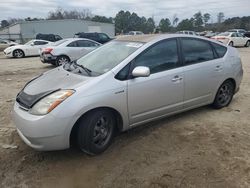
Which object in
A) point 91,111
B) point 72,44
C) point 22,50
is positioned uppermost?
point 72,44

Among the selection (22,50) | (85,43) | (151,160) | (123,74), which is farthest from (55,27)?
(151,160)

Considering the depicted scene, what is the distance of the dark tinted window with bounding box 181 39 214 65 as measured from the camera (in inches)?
194

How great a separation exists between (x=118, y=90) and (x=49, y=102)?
932mm

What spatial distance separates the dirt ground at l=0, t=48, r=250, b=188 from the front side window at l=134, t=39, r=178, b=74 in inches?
41.0

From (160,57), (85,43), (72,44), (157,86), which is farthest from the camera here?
(85,43)

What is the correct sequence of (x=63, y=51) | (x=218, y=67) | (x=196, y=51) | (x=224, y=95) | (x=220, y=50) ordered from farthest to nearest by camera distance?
1. (x=63, y=51)
2. (x=224, y=95)
3. (x=220, y=50)
4. (x=218, y=67)
5. (x=196, y=51)

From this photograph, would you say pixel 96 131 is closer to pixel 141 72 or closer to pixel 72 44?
pixel 141 72

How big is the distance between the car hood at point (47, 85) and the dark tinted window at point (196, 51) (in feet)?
6.27

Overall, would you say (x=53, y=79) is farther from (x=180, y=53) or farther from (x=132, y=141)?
(x=180, y=53)

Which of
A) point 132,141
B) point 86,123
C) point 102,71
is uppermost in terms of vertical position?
point 102,71

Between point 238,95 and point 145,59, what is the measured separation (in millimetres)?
3617

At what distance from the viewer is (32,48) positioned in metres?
20.5

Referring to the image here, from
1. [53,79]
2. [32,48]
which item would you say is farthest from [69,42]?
[53,79]

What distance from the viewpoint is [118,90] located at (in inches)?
154
